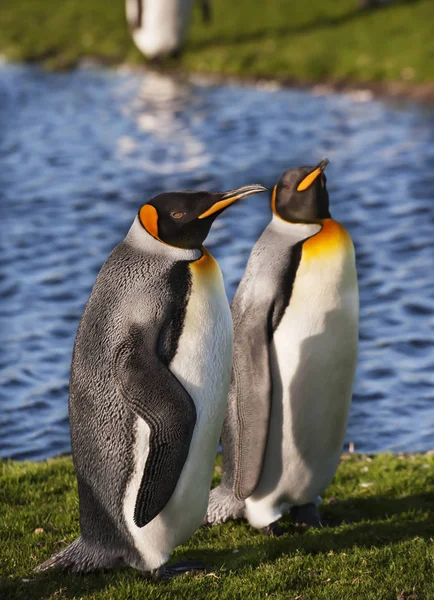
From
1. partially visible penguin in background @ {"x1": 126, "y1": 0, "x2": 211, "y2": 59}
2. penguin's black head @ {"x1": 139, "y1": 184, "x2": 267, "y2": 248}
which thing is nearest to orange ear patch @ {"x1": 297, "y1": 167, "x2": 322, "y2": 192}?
penguin's black head @ {"x1": 139, "y1": 184, "x2": 267, "y2": 248}

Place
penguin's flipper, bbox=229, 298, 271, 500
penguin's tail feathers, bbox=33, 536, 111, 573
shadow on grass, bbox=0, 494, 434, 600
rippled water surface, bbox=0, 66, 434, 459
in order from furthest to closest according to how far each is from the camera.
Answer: rippled water surface, bbox=0, 66, 434, 459 → penguin's flipper, bbox=229, 298, 271, 500 → penguin's tail feathers, bbox=33, 536, 111, 573 → shadow on grass, bbox=0, 494, 434, 600

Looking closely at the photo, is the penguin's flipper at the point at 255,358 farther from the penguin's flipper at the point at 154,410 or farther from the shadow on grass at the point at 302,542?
the penguin's flipper at the point at 154,410

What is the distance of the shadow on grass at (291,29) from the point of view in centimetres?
1861

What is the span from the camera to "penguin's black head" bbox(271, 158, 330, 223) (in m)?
5.60

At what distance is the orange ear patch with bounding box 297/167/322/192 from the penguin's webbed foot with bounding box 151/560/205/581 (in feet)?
6.01

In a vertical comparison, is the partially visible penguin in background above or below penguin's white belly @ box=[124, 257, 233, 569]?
below

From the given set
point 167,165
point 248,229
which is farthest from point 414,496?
point 167,165

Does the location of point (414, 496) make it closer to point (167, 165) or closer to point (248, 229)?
point (248, 229)

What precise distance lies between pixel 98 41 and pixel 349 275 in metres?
15.8

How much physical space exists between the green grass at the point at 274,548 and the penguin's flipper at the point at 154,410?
45cm

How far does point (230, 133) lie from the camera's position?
15781 mm

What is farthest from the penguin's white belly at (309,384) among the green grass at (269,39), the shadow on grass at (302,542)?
the green grass at (269,39)

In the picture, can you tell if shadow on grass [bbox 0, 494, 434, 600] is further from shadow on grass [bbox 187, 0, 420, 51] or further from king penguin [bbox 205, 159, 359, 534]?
shadow on grass [bbox 187, 0, 420, 51]

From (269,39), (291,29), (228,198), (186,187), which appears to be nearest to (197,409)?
(228,198)
